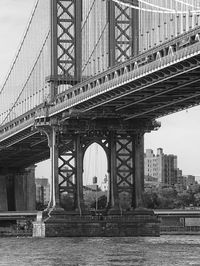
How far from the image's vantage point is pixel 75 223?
103 metres

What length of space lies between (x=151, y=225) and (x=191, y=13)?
3358 cm

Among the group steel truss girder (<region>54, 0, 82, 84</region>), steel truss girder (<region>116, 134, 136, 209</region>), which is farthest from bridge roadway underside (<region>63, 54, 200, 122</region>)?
steel truss girder (<region>54, 0, 82, 84</region>)

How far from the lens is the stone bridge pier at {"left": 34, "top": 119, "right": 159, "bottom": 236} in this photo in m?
103

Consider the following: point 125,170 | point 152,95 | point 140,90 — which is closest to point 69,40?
point 125,170

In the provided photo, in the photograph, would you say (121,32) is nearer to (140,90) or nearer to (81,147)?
(81,147)

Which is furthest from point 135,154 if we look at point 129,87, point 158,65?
point 158,65

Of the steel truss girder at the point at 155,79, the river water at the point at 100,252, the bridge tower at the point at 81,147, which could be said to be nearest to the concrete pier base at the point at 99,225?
the bridge tower at the point at 81,147

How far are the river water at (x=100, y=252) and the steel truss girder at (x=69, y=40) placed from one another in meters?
12.3

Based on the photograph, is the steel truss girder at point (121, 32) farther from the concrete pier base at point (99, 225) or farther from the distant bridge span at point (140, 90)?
the concrete pier base at point (99, 225)

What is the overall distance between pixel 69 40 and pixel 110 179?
387 inches

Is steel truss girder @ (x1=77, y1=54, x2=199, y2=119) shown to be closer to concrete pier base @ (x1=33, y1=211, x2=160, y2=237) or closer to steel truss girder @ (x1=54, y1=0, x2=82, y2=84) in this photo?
steel truss girder @ (x1=54, y1=0, x2=82, y2=84)

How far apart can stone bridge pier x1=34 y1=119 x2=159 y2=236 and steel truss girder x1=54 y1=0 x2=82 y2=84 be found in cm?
344

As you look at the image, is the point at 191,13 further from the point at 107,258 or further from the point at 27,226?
the point at 27,226

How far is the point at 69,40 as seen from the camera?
106 metres
